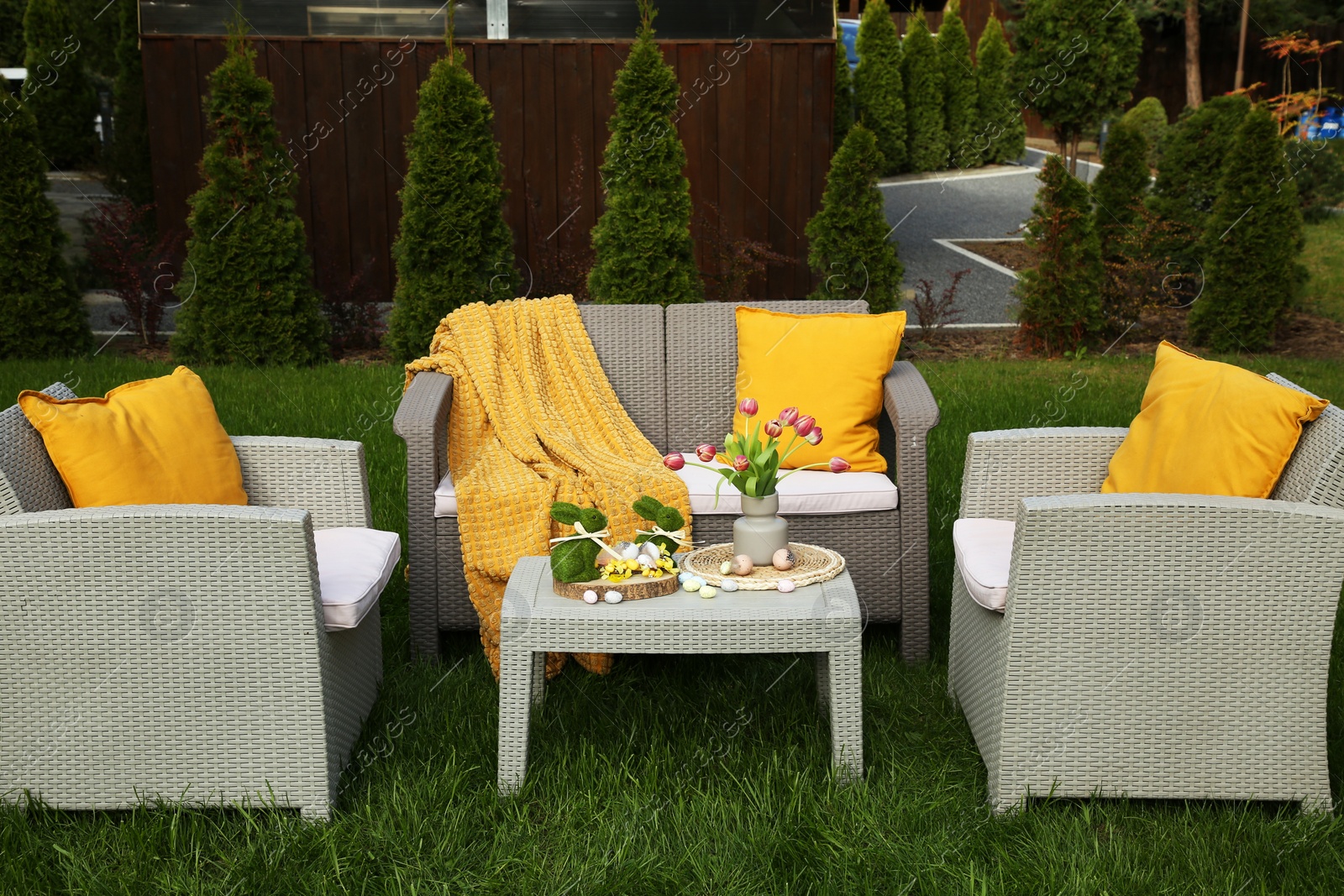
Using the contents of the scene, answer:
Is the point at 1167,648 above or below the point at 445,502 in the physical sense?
below

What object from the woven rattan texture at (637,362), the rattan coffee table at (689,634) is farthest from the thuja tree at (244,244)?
the rattan coffee table at (689,634)

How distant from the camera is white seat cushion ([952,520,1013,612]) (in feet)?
9.55

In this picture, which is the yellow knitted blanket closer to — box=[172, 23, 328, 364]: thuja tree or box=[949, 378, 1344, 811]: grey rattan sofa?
box=[949, 378, 1344, 811]: grey rattan sofa

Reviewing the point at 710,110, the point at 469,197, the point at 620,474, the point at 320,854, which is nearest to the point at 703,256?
the point at 710,110

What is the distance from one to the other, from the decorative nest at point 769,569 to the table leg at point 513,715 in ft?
1.57

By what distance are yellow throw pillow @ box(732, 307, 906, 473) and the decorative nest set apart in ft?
2.43

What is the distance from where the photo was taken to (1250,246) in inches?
307

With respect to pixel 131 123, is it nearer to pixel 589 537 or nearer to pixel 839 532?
pixel 839 532

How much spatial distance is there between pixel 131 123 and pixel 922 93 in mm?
9340

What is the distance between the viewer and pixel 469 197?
7316 millimetres

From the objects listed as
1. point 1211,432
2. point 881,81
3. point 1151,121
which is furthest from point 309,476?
point 881,81

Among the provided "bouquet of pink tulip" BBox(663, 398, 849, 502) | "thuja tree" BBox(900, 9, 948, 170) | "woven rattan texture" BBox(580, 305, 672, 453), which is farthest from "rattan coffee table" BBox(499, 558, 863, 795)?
"thuja tree" BBox(900, 9, 948, 170)

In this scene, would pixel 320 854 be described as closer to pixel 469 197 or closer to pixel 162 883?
pixel 162 883

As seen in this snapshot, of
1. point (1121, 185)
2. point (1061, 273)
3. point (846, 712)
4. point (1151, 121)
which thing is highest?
point (1151, 121)
